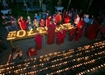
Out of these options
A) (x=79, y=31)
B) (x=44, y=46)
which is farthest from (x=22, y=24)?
(x=79, y=31)

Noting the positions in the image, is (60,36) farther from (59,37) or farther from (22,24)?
(22,24)

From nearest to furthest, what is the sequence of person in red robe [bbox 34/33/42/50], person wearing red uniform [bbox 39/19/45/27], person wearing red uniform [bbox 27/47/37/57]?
1. person wearing red uniform [bbox 27/47/37/57]
2. person in red robe [bbox 34/33/42/50]
3. person wearing red uniform [bbox 39/19/45/27]

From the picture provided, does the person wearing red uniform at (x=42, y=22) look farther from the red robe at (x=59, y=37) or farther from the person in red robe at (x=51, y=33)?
the red robe at (x=59, y=37)

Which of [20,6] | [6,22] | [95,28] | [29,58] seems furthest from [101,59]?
[20,6]

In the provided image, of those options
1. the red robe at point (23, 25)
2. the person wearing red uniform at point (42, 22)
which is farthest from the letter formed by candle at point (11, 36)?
the person wearing red uniform at point (42, 22)

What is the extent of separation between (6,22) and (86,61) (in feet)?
22.2

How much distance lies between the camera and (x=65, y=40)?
34.6 ft

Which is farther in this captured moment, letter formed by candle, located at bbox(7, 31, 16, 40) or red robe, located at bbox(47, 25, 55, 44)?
letter formed by candle, located at bbox(7, 31, 16, 40)

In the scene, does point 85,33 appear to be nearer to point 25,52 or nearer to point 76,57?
point 76,57

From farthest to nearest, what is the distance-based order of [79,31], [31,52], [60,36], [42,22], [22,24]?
1. [42,22]
2. [22,24]
3. [79,31]
4. [60,36]
5. [31,52]

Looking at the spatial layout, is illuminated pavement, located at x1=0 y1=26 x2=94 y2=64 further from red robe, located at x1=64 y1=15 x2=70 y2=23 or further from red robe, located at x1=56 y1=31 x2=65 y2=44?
red robe, located at x1=64 y1=15 x2=70 y2=23

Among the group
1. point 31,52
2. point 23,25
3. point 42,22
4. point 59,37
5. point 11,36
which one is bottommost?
point 31,52

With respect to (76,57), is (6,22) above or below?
above

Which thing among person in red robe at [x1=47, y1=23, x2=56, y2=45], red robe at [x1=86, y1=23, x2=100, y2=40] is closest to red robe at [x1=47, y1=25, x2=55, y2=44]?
person in red robe at [x1=47, y1=23, x2=56, y2=45]
